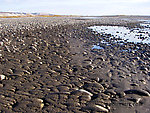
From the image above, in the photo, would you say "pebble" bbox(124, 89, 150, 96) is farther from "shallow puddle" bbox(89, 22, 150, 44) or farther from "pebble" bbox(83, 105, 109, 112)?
"shallow puddle" bbox(89, 22, 150, 44)

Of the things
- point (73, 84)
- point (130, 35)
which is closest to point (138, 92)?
point (73, 84)

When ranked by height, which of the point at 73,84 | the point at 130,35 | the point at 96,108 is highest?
the point at 130,35

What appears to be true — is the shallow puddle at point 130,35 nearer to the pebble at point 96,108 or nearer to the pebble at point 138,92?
the pebble at point 138,92

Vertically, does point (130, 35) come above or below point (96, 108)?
above

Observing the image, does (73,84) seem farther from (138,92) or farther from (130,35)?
(130,35)

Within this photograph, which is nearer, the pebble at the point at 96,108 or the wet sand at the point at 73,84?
the pebble at the point at 96,108

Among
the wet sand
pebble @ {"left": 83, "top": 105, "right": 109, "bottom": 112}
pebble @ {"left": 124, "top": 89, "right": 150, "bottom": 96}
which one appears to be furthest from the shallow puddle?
pebble @ {"left": 83, "top": 105, "right": 109, "bottom": 112}

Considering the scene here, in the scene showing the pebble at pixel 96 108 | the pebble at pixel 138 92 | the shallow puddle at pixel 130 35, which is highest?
the shallow puddle at pixel 130 35

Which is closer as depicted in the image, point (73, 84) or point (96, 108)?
point (96, 108)

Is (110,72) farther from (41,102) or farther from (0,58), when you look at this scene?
(0,58)

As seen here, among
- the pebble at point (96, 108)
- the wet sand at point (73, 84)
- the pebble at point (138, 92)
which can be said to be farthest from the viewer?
the pebble at point (138, 92)

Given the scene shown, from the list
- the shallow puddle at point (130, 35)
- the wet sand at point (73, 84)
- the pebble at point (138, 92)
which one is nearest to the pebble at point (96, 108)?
the wet sand at point (73, 84)

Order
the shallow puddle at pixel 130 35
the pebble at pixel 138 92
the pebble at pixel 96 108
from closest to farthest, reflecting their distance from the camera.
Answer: the pebble at pixel 96 108 < the pebble at pixel 138 92 < the shallow puddle at pixel 130 35

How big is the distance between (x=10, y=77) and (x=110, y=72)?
159 inches
